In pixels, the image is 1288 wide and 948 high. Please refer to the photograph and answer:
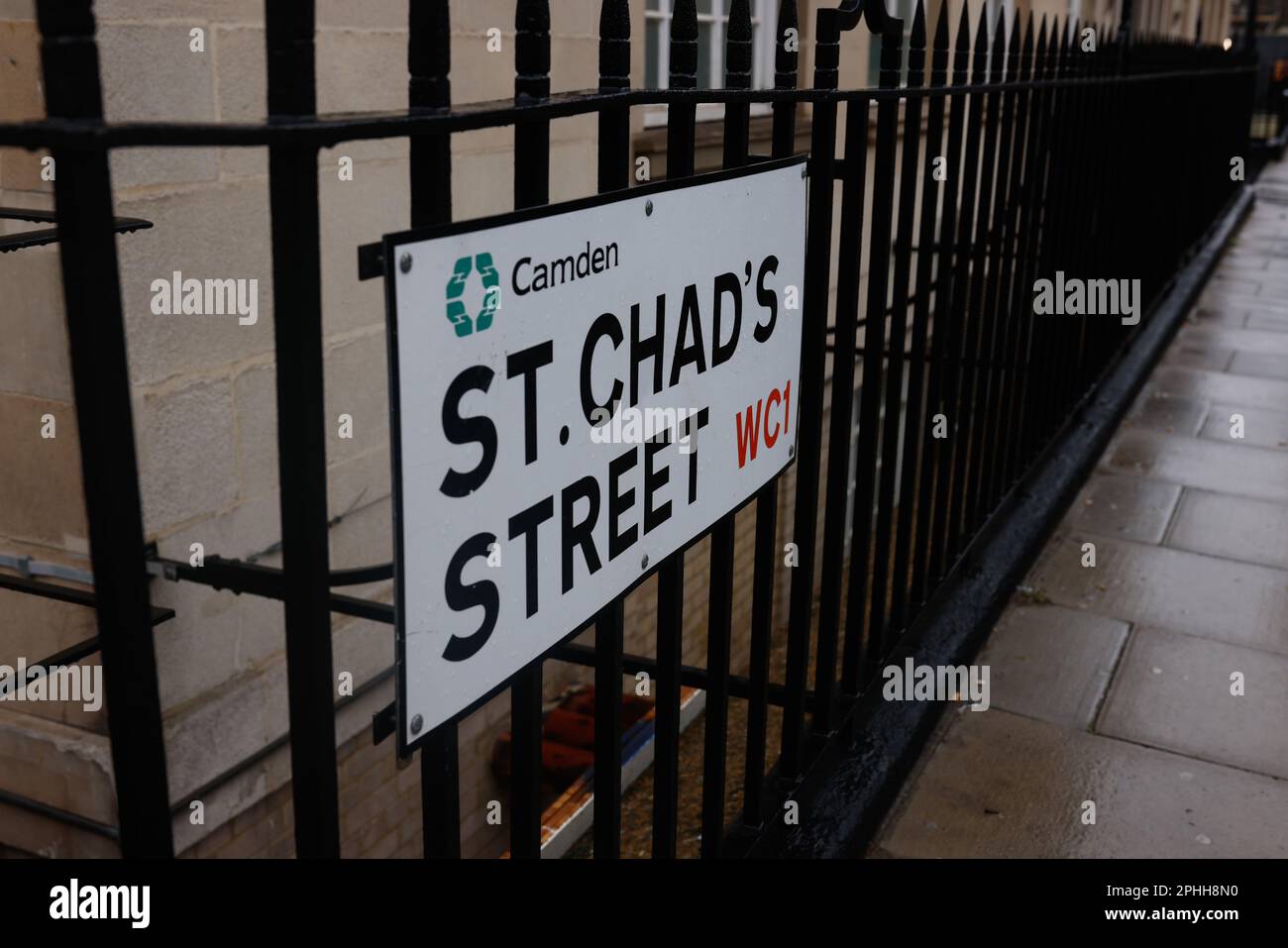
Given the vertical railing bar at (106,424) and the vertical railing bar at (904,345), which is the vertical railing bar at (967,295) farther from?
the vertical railing bar at (106,424)

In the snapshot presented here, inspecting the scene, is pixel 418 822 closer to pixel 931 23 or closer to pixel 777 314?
pixel 777 314

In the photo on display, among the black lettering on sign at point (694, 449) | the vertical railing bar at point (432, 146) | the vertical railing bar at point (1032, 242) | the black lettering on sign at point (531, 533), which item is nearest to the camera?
the vertical railing bar at point (432, 146)

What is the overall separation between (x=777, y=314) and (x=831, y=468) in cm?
56

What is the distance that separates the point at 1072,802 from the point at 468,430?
6.84ft

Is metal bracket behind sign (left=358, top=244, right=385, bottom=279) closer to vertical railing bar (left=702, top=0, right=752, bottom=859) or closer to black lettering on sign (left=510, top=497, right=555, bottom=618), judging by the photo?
black lettering on sign (left=510, top=497, right=555, bottom=618)

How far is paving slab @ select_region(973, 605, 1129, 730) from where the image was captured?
338 centimetres

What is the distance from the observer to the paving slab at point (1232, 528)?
450 centimetres

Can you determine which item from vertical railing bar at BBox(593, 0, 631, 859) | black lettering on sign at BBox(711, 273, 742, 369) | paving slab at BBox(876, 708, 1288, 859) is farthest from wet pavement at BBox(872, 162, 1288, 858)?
black lettering on sign at BBox(711, 273, 742, 369)

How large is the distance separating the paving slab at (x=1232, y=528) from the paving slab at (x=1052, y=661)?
89 centimetres

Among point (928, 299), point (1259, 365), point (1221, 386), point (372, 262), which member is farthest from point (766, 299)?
point (1259, 365)

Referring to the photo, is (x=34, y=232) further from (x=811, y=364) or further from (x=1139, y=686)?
(x=1139, y=686)

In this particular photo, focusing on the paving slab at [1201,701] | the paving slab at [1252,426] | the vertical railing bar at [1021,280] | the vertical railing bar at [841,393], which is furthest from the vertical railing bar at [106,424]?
the paving slab at [1252,426]
